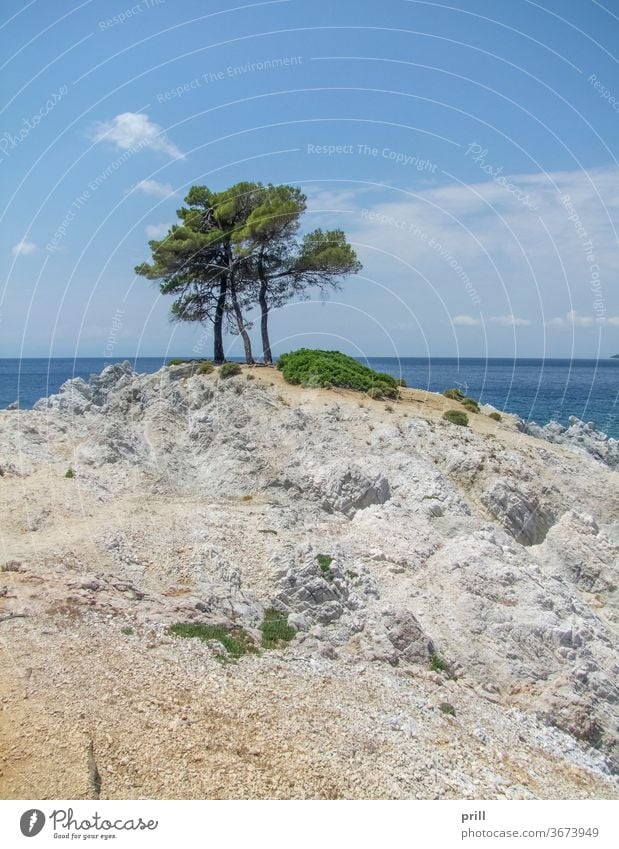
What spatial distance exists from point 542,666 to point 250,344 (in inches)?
1265

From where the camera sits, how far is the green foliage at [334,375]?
1473 inches

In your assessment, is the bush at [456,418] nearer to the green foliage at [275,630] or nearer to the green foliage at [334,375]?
the green foliage at [334,375]

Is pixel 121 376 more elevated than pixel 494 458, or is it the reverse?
pixel 121 376

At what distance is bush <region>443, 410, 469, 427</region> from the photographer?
3419 centimetres

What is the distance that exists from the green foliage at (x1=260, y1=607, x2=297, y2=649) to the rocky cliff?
15cm

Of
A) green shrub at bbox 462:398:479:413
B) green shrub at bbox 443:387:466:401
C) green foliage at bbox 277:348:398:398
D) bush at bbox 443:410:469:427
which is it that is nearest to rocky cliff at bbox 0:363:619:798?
bush at bbox 443:410:469:427

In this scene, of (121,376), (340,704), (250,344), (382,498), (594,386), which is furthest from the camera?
(594,386)

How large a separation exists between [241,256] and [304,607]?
30.4m

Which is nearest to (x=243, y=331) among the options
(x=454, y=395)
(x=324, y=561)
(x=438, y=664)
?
(x=454, y=395)

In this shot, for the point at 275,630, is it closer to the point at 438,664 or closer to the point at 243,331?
the point at 438,664

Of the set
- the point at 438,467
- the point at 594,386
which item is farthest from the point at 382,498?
the point at 594,386

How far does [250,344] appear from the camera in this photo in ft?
147

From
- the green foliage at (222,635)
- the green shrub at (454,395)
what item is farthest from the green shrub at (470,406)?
the green foliage at (222,635)
